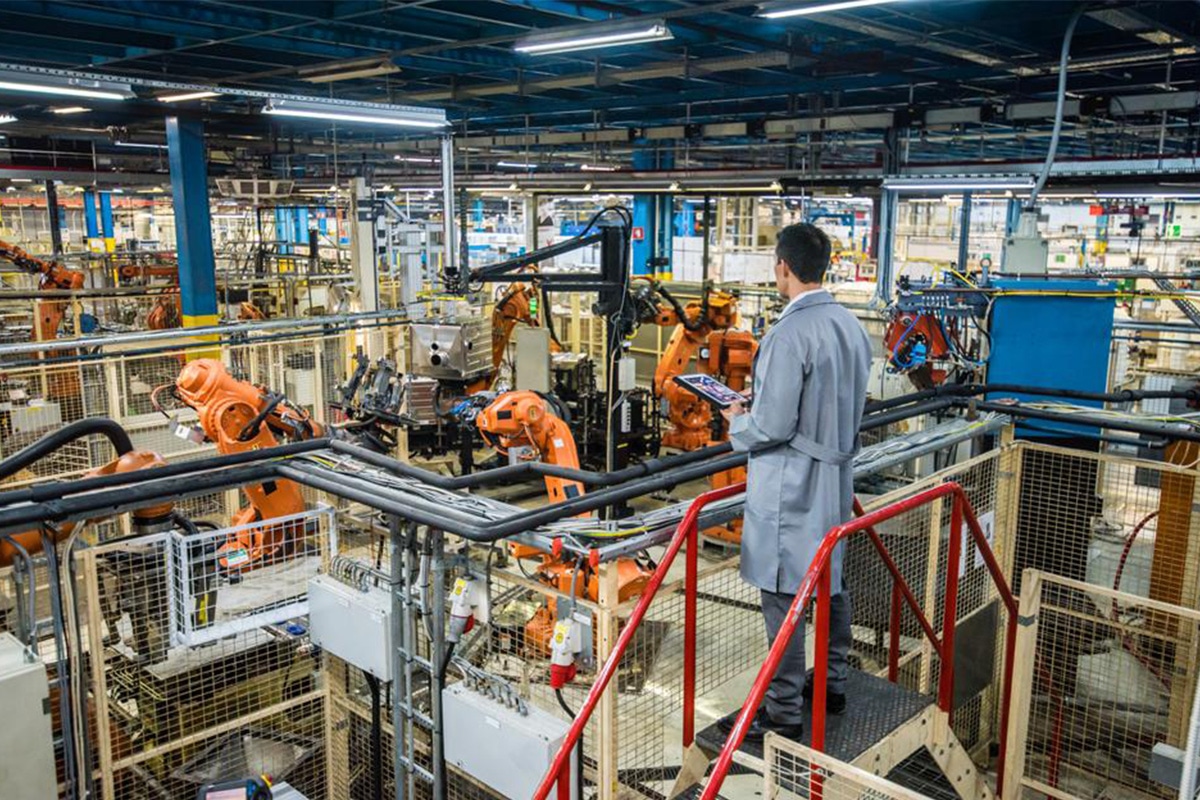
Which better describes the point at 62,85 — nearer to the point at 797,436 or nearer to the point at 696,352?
the point at 797,436

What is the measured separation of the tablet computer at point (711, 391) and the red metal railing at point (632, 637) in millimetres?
337

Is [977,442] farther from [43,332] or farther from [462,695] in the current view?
[43,332]

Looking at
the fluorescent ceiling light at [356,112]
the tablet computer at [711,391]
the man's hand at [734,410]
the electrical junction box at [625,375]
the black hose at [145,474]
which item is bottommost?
the electrical junction box at [625,375]

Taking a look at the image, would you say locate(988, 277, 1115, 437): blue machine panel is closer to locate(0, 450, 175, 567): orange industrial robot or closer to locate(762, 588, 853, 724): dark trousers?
locate(762, 588, 853, 724): dark trousers

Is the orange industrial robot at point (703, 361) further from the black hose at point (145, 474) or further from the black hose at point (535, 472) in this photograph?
the black hose at point (145, 474)

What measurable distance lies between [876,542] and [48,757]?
10.2 ft

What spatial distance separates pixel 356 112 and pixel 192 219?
6295mm

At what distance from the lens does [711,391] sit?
3695 mm

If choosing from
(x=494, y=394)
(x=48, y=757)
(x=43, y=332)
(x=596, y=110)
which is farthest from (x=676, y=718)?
(x=43, y=332)

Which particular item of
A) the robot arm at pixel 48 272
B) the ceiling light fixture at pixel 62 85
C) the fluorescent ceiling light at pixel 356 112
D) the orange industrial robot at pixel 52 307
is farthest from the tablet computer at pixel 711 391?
the robot arm at pixel 48 272

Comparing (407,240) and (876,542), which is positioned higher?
(407,240)

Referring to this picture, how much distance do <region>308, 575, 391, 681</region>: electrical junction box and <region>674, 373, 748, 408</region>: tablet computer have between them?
144cm

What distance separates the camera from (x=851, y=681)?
3885mm

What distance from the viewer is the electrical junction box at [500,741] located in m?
3.04
